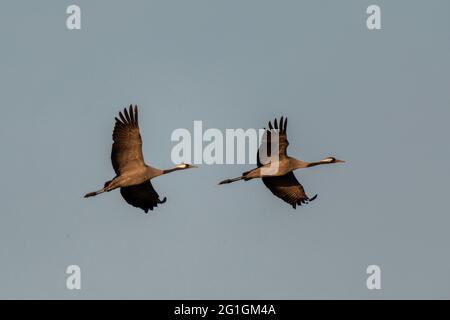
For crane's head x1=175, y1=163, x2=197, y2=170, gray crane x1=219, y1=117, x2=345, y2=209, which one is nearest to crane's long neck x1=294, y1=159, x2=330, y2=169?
gray crane x1=219, y1=117, x2=345, y2=209

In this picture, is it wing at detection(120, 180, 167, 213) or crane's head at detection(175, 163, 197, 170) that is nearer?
wing at detection(120, 180, 167, 213)

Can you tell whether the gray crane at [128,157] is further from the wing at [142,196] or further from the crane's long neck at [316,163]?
the crane's long neck at [316,163]

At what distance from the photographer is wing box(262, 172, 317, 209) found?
5572cm

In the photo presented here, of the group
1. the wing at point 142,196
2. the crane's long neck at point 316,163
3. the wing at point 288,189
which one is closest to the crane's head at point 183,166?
the wing at point 142,196

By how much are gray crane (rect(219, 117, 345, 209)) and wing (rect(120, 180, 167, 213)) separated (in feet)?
8.55

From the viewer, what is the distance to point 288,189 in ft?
184

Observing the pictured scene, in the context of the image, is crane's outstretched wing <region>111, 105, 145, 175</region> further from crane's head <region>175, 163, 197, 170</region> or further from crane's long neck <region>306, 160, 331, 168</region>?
crane's long neck <region>306, 160, 331, 168</region>

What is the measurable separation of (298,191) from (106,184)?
6.45m

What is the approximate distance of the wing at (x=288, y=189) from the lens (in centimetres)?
5572

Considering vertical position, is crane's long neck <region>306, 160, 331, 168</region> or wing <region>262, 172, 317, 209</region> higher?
crane's long neck <region>306, 160, 331, 168</region>

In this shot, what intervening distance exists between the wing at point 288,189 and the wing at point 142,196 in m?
3.55

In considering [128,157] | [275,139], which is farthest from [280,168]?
[128,157]

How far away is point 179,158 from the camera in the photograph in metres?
55.7
